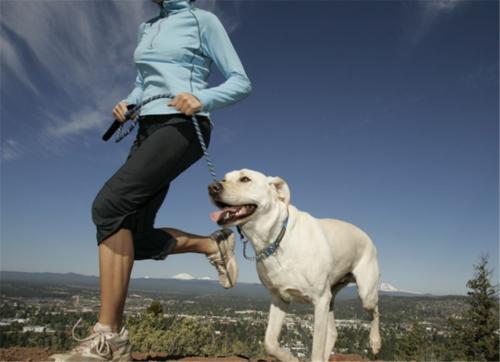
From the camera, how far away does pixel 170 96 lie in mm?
3318

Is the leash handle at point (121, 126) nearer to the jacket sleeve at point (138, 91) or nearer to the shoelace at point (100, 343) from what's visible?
the jacket sleeve at point (138, 91)

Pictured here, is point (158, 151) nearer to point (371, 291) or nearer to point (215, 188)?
point (215, 188)

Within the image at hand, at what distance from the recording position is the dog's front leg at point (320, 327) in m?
3.73

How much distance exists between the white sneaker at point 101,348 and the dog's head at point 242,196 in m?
1.20

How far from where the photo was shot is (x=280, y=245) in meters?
3.77

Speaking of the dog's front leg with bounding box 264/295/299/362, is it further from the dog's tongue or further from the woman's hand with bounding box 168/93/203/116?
the woman's hand with bounding box 168/93/203/116

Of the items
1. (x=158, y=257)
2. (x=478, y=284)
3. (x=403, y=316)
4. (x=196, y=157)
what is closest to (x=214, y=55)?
(x=196, y=157)

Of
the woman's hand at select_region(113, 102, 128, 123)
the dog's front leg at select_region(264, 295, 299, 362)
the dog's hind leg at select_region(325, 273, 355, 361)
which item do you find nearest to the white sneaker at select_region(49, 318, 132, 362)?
the dog's front leg at select_region(264, 295, 299, 362)

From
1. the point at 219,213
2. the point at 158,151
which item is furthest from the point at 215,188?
the point at 158,151

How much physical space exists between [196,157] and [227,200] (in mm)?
476

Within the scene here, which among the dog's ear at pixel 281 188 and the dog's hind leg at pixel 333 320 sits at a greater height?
the dog's ear at pixel 281 188

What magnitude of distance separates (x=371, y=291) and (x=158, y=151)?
10.4ft

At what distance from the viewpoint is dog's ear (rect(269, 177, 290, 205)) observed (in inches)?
157

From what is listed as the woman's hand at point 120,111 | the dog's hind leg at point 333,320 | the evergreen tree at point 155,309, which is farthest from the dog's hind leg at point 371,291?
the evergreen tree at point 155,309
